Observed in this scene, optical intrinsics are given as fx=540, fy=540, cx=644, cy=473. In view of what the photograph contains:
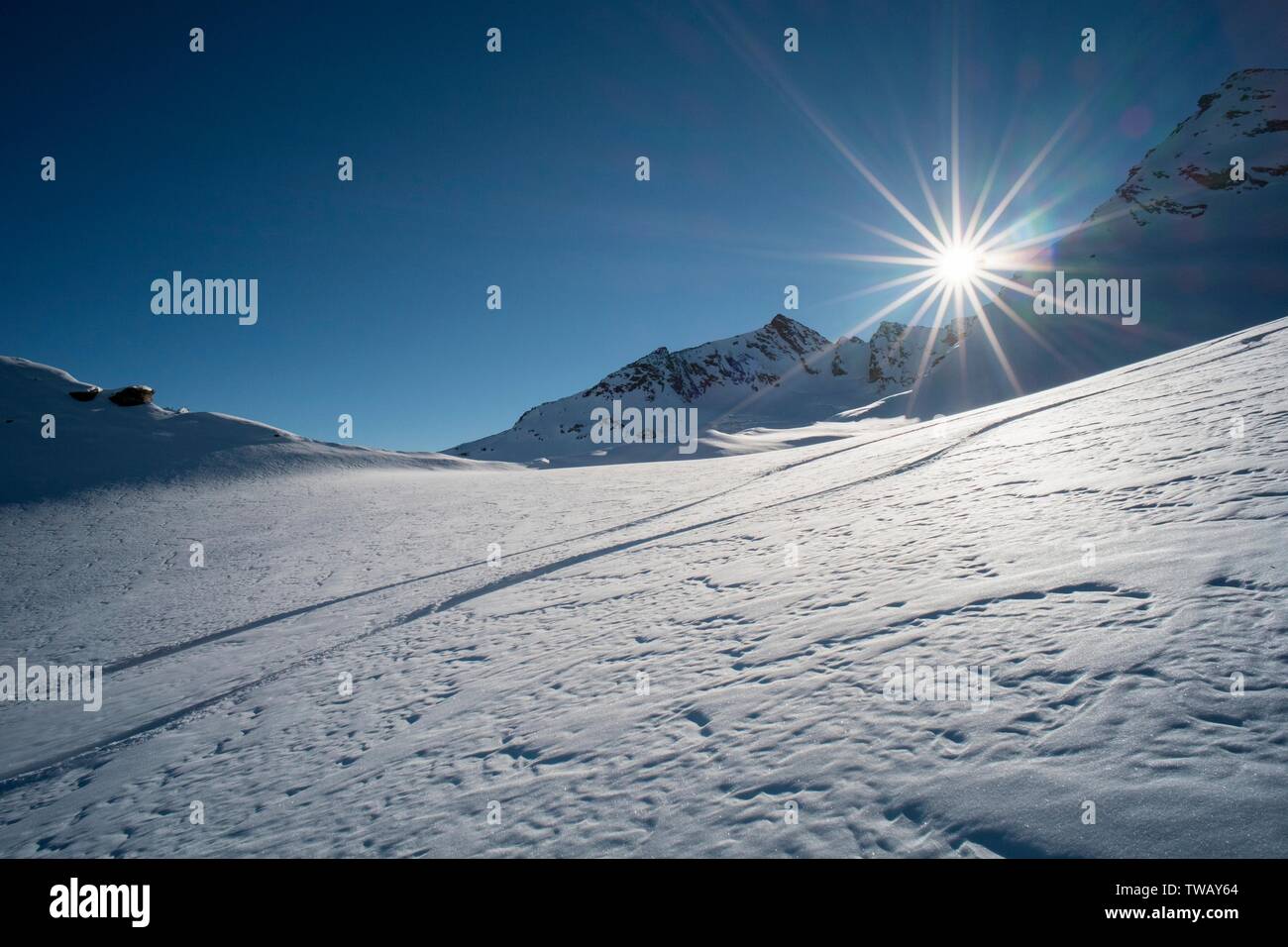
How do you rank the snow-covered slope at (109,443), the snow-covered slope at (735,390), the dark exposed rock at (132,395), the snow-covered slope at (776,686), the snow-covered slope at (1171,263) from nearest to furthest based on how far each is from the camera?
the snow-covered slope at (776,686) < the snow-covered slope at (109,443) < the dark exposed rock at (132,395) < the snow-covered slope at (1171,263) < the snow-covered slope at (735,390)

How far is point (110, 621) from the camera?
11438 millimetres

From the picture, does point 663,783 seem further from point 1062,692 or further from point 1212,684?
point 1212,684

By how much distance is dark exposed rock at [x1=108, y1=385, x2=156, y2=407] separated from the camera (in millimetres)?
33253

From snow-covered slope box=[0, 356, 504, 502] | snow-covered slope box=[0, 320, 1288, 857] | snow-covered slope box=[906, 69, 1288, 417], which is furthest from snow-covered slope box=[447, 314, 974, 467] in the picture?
snow-covered slope box=[0, 320, 1288, 857]

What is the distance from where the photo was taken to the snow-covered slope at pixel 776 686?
2.69 meters

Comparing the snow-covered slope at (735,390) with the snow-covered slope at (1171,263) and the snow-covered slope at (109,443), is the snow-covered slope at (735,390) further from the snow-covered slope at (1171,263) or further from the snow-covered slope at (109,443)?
the snow-covered slope at (109,443)

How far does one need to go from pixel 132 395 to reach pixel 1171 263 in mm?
91630

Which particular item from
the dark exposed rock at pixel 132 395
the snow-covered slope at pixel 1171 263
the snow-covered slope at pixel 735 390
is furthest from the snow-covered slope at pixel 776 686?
the snow-covered slope at pixel 735 390

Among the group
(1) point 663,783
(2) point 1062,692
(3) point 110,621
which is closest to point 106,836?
(1) point 663,783

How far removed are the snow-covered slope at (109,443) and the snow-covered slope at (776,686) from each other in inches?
668

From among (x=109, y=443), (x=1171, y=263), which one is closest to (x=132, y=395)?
(x=109, y=443)

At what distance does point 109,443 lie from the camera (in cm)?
2806

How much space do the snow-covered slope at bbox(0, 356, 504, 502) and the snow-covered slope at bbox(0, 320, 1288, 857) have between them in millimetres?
16973

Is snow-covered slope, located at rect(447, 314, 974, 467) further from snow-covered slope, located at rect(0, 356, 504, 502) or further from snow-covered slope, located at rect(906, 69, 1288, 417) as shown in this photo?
snow-covered slope, located at rect(0, 356, 504, 502)
